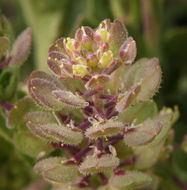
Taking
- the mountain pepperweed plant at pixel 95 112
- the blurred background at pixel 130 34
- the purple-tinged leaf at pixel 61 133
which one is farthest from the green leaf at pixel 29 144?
the blurred background at pixel 130 34

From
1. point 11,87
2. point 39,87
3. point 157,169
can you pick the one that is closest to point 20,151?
point 11,87

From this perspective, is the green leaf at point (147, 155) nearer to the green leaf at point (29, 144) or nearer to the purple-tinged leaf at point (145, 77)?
the purple-tinged leaf at point (145, 77)

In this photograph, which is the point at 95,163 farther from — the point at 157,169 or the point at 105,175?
the point at 157,169

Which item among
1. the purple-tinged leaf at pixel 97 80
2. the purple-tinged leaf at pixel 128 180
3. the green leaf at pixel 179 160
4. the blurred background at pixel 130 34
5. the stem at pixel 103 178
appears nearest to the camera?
the purple-tinged leaf at pixel 97 80

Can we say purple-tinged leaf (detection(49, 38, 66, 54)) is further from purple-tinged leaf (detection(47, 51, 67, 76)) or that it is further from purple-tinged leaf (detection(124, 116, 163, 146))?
purple-tinged leaf (detection(124, 116, 163, 146))

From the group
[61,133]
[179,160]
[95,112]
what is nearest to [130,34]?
[179,160]

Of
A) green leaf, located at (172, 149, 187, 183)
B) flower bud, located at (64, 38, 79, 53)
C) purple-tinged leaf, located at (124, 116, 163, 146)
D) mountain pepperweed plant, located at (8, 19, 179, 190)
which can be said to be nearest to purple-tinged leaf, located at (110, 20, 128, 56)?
mountain pepperweed plant, located at (8, 19, 179, 190)
